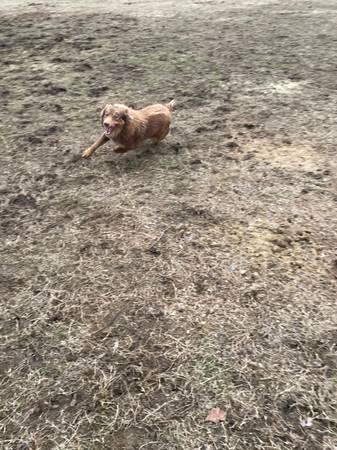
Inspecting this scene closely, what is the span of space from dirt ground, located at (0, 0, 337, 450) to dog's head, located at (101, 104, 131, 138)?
0.29 m

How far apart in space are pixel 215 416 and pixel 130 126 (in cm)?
198

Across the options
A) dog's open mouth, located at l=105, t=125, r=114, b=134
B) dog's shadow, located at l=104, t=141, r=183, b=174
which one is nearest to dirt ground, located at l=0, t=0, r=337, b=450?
dog's shadow, located at l=104, t=141, r=183, b=174

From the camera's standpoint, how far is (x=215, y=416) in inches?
69.3

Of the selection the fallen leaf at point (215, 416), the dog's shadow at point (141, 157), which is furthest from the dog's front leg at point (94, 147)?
the fallen leaf at point (215, 416)

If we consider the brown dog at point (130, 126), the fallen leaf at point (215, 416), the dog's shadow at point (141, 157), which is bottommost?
the dog's shadow at point (141, 157)

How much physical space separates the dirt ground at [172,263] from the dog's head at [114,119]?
289 millimetres

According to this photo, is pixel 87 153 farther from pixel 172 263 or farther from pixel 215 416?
pixel 215 416

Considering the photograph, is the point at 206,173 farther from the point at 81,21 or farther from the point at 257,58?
the point at 81,21

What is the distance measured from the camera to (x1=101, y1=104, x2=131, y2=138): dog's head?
3.06m

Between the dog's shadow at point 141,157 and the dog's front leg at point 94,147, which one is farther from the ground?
the dog's front leg at point 94,147

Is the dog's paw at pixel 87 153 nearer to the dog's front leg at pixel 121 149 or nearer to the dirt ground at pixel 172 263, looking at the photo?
the dirt ground at pixel 172 263

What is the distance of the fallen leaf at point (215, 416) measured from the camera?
68.8 inches

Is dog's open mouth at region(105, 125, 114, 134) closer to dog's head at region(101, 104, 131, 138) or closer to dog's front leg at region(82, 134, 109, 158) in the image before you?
dog's head at region(101, 104, 131, 138)

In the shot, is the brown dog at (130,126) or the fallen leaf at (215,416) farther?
the brown dog at (130,126)
